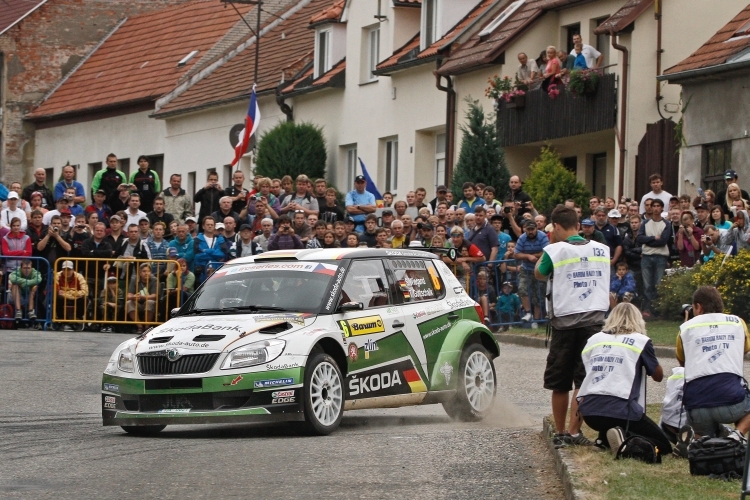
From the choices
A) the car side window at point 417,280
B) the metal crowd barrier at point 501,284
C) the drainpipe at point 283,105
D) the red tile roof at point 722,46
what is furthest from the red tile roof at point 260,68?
the car side window at point 417,280

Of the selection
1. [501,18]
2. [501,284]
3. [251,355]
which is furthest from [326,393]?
[501,18]

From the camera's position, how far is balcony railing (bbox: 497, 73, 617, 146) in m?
34.2

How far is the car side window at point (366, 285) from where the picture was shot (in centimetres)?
1473

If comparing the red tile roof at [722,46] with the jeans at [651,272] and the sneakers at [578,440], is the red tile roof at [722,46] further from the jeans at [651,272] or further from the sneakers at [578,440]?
the sneakers at [578,440]

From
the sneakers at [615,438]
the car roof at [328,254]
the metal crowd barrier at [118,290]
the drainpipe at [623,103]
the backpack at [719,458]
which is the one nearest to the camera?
the backpack at [719,458]

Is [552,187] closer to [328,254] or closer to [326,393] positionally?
[328,254]

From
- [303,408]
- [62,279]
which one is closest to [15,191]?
[62,279]

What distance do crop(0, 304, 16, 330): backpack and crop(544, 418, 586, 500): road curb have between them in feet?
48.3

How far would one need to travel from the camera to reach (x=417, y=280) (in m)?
15.6

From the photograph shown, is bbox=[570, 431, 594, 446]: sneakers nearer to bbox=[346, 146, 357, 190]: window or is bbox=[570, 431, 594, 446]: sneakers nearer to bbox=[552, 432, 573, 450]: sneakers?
bbox=[552, 432, 573, 450]: sneakers

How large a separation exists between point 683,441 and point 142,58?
1915 inches

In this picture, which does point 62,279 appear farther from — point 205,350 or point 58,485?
point 58,485

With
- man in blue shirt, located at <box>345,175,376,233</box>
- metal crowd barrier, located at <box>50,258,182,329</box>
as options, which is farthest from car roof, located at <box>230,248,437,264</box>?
man in blue shirt, located at <box>345,175,376,233</box>

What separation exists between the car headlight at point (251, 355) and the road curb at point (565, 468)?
242 cm
